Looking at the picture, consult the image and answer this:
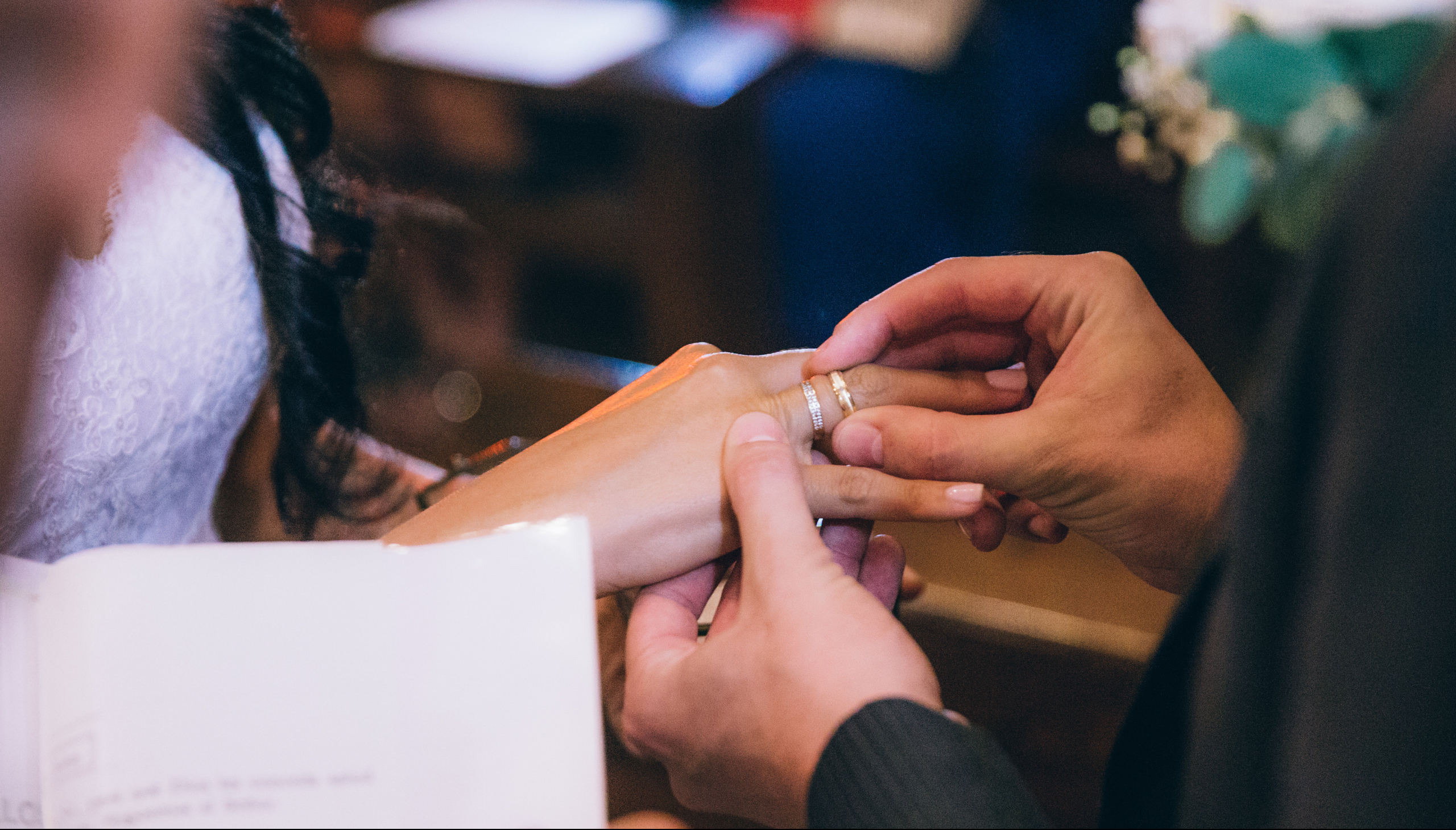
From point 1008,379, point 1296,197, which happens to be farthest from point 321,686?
point 1296,197

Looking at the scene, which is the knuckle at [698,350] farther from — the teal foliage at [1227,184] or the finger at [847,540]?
the teal foliage at [1227,184]

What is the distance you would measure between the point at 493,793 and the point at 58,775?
21 cm

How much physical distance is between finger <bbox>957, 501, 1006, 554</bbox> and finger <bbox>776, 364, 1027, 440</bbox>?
9cm

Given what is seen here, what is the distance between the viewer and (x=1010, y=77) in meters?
1.97

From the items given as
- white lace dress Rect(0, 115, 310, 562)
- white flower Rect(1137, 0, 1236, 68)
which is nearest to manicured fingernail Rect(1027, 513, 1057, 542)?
white flower Rect(1137, 0, 1236, 68)

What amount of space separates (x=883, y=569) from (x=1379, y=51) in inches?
23.6

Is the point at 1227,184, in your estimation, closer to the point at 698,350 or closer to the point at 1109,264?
the point at 1109,264

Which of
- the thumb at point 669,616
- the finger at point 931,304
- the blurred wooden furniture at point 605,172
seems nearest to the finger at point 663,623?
the thumb at point 669,616

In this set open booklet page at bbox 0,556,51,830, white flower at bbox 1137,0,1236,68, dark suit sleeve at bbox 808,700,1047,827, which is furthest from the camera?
white flower at bbox 1137,0,1236,68

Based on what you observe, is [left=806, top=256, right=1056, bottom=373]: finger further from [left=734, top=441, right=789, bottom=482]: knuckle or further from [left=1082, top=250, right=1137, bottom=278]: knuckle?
[left=734, top=441, right=789, bottom=482]: knuckle

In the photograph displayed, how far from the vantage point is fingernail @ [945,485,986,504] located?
2.28 ft

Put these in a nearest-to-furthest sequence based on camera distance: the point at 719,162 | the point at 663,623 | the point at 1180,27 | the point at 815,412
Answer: the point at 663,623, the point at 815,412, the point at 1180,27, the point at 719,162

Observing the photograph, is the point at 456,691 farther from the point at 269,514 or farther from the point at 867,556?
the point at 269,514

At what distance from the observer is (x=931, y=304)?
2.59ft
